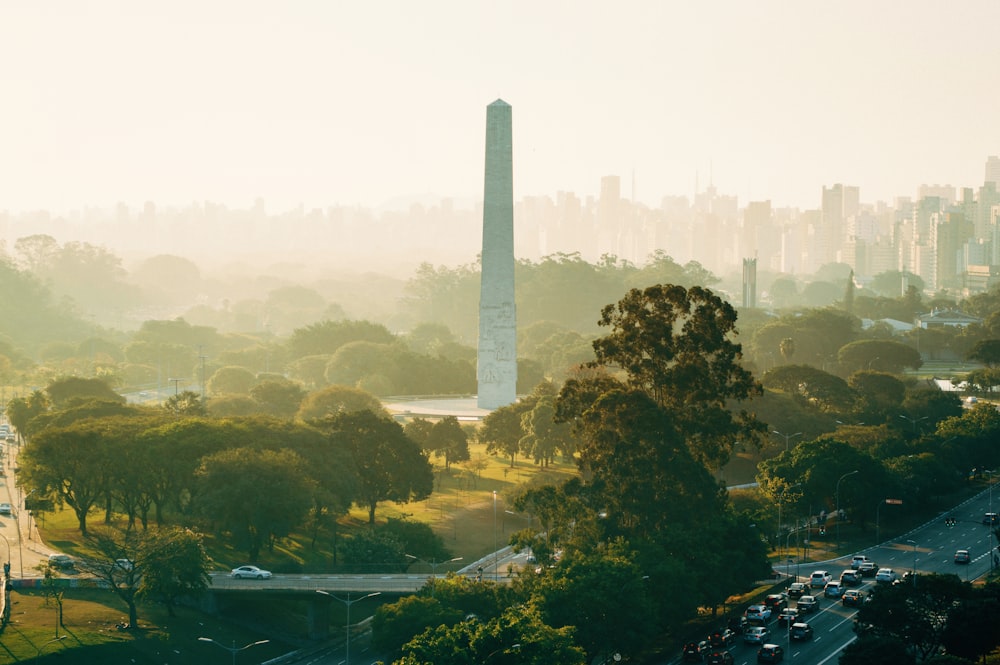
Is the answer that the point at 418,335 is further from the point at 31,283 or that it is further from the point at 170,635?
the point at 170,635

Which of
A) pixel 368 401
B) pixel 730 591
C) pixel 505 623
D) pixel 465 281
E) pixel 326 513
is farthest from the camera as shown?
pixel 465 281

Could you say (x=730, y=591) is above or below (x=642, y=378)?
below

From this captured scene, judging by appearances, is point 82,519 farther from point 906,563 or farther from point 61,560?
point 906,563

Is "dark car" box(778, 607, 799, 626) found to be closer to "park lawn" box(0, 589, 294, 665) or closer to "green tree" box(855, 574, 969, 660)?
"green tree" box(855, 574, 969, 660)

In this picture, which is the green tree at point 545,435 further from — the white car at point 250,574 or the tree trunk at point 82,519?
the white car at point 250,574

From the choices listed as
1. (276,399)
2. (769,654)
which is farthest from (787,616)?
(276,399)

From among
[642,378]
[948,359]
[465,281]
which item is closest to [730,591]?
[642,378]

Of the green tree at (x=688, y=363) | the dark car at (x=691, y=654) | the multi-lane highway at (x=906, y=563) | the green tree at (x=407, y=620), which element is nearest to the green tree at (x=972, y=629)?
the multi-lane highway at (x=906, y=563)

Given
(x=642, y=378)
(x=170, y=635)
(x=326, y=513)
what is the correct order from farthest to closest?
(x=326, y=513)
(x=642, y=378)
(x=170, y=635)
